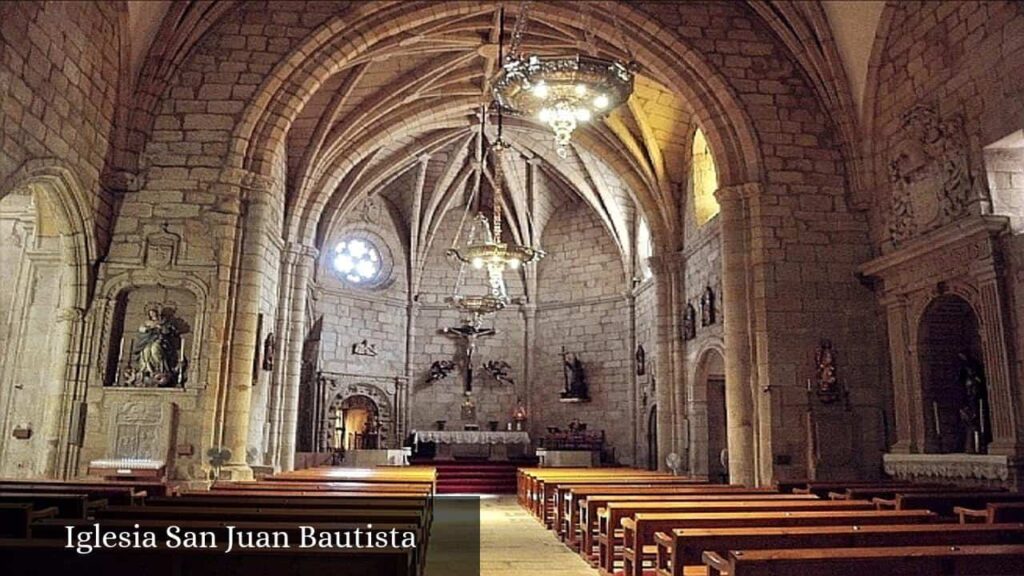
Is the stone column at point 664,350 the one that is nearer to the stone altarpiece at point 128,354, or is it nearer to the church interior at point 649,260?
the church interior at point 649,260

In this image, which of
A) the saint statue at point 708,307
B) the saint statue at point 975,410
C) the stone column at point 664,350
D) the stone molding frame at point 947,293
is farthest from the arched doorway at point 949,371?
the stone column at point 664,350

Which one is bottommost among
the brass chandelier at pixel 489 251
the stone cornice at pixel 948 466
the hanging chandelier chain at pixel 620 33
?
the stone cornice at pixel 948 466

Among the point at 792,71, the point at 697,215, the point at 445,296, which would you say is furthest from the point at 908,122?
the point at 445,296

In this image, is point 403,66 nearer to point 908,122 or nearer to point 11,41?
point 11,41

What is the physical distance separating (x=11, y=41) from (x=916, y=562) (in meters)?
9.64

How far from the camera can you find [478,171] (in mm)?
22547

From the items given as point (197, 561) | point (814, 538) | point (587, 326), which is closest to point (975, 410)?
point (814, 538)

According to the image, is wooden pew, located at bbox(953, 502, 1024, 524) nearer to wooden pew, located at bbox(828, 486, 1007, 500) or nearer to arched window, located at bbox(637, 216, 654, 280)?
wooden pew, located at bbox(828, 486, 1007, 500)

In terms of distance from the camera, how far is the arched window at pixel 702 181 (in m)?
16.4

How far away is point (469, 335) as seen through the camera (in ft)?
76.1

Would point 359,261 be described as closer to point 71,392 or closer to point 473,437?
point 473,437

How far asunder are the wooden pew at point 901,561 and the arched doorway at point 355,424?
19.0 meters

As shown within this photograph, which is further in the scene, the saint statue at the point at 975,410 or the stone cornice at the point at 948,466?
the saint statue at the point at 975,410

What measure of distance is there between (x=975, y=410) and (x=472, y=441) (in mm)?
13450
